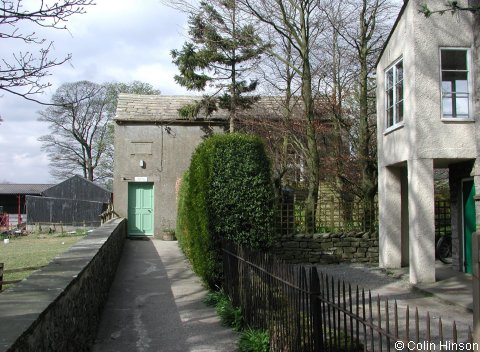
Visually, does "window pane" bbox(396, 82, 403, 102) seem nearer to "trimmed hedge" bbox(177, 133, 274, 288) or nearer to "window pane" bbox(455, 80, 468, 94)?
"window pane" bbox(455, 80, 468, 94)

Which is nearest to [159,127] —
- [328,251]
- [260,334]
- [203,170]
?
[328,251]

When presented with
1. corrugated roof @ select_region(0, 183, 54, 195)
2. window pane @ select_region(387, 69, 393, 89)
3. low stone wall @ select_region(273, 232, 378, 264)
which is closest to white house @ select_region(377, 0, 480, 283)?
window pane @ select_region(387, 69, 393, 89)

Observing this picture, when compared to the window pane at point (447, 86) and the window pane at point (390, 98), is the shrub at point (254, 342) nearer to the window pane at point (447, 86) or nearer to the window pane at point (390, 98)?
the window pane at point (447, 86)

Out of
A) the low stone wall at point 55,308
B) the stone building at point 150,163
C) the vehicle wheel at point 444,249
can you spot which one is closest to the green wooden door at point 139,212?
the stone building at point 150,163

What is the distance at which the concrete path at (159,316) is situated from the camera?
6.19 m

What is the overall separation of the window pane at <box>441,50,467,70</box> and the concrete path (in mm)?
7275

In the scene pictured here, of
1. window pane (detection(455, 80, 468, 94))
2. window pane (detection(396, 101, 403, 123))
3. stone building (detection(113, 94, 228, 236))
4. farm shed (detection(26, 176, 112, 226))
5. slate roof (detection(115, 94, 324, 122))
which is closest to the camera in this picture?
window pane (detection(455, 80, 468, 94))

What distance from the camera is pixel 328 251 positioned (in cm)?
1399

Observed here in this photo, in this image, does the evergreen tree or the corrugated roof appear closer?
the evergreen tree

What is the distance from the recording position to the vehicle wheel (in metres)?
13.2

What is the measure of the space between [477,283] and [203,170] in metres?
5.62

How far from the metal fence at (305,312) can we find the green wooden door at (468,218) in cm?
471

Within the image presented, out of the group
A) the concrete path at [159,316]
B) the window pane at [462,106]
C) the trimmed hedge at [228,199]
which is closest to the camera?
the concrete path at [159,316]

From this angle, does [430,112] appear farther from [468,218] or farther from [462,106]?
[468,218]
